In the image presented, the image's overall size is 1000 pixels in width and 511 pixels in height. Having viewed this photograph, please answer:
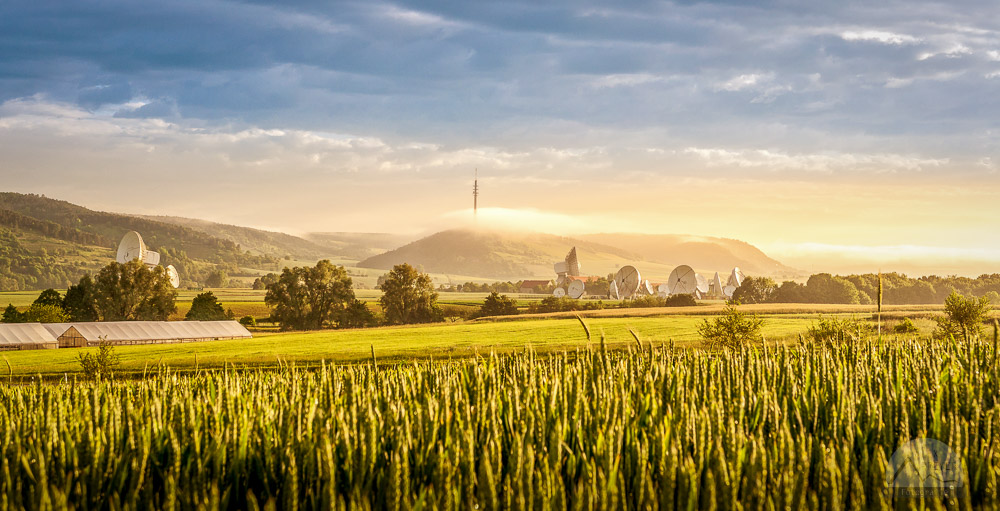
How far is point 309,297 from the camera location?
89000mm

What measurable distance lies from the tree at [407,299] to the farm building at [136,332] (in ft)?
70.8

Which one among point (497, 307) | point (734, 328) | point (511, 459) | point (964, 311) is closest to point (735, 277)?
point (497, 307)

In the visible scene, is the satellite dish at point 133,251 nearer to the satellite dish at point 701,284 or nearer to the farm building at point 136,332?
the farm building at point 136,332

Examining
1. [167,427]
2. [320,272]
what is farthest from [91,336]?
[167,427]

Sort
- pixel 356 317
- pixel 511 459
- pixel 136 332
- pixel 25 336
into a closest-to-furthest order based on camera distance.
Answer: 1. pixel 511 459
2. pixel 25 336
3. pixel 136 332
4. pixel 356 317

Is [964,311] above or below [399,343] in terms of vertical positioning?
above

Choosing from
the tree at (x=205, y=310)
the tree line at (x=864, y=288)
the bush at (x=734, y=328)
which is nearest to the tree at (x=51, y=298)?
the tree at (x=205, y=310)

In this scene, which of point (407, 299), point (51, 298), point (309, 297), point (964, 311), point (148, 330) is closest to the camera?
point (964, 311)

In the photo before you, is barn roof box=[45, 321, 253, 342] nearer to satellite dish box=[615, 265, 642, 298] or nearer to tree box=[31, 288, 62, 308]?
tree box=[31, 288, 62, 308]

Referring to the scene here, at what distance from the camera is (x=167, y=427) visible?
227 inches

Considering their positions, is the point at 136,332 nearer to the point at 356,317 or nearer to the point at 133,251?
the point at 356,317

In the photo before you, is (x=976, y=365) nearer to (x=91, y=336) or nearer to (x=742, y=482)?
(x=742, y=482)

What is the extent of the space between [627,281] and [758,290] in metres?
38.8

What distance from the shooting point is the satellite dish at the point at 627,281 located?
147250 millimetres
